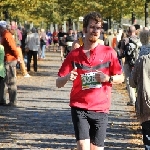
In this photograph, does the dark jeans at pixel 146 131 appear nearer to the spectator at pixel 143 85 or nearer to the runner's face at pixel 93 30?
the spectator at pixel 143 85

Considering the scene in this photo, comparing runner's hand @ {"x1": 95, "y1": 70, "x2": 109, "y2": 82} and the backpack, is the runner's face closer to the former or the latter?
runner's hand @ {"x1": 95, "y1": 70, "x2": 109, "y2": 82}

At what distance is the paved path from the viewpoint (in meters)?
9.35

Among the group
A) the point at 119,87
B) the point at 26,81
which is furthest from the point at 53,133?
the point at 26,81

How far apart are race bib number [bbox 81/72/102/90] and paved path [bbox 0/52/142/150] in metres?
3.04

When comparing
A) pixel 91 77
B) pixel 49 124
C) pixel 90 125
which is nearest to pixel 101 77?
pixel 91 77

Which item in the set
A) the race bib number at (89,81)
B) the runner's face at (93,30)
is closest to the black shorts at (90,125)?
the race bib number at (89,81)

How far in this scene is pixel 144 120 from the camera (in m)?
6.41

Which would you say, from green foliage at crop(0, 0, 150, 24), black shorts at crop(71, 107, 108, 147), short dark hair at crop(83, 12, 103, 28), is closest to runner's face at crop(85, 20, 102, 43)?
short dark hair at crop(83, 12, 103, 28)

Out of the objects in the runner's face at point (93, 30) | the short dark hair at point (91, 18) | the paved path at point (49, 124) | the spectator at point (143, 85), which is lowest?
the paved path at point (49, 124)

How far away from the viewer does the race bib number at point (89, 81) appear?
6.06 metres

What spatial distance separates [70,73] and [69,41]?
21.7 meters

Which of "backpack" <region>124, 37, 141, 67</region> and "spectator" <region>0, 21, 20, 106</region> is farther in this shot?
"spectator" <region>0, 21, 20, 106</region>

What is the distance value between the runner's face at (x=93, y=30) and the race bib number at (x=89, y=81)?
14.5 inches

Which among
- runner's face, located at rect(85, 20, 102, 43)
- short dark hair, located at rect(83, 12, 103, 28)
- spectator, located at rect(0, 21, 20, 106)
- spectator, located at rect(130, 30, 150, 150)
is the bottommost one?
spectator, located at rect(0, 21, 20, 106)
